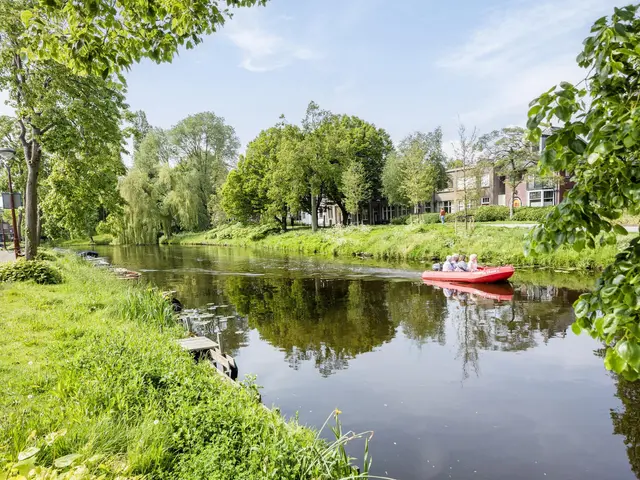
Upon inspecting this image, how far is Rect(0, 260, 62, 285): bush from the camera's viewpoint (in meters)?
13.0

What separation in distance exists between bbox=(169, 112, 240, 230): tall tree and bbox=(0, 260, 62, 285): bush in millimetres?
41167

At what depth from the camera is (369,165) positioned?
4662 centimetres

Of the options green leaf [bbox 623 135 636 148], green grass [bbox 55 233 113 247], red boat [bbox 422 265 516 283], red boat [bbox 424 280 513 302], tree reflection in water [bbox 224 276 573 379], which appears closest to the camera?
green leaf [bbox 623 135 636 148]

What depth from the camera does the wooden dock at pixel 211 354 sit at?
26.1 ft

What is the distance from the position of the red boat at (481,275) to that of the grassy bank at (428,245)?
5.29 ft

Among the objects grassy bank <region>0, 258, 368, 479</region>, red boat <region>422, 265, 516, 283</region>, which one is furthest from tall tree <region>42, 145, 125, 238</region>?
red boat <region>422, 265, 516, 283</region>

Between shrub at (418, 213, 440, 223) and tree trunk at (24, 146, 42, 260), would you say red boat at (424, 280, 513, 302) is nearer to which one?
tree trunk at (24, 146, 42, 260)

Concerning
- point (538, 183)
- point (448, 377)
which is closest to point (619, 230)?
point (448, 377)

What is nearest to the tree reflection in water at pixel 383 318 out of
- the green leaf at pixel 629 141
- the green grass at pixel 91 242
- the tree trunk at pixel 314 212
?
the green leaf at pixel 629 141

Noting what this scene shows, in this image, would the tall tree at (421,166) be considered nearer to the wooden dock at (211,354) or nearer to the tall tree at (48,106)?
the tall tree at (48,106)

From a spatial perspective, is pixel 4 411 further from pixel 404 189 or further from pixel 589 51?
pixel 404 189

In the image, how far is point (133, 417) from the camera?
4480 mm

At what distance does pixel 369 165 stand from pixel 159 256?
80.2 ft

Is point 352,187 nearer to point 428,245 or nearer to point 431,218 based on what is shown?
point 431,218
